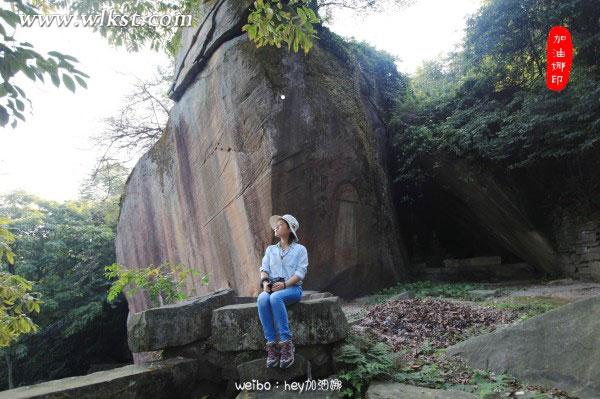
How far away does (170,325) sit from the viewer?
3832 mm

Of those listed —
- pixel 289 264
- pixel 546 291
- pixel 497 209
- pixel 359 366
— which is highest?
pixel 497 209

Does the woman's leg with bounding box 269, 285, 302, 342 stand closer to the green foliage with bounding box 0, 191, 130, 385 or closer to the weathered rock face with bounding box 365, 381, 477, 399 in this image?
the weathered rock face with bounding box 365, 381, 477, 399

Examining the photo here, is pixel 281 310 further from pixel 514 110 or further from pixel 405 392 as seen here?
pixel 514 110

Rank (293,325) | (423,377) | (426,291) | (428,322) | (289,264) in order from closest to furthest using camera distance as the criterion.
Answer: (423,377) < (293,325) < (289,264) < (428,322) < (426,291)

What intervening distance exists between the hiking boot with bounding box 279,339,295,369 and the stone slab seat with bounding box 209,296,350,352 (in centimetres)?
19

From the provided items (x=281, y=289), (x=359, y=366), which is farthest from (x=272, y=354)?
(x=359, y=366)

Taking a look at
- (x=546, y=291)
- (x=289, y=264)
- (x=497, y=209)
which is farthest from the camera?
(x=497, y=209)

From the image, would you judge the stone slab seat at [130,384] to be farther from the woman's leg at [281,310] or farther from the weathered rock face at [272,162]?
the weathered rock face at [272,162]

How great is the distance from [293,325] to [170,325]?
120 centimetres

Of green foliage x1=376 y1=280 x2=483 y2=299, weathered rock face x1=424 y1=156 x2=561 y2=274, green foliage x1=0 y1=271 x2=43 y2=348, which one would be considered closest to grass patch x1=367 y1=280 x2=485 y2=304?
green foliage x1=376 y1=280 x2=483 y2=299

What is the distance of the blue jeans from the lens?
331 cm

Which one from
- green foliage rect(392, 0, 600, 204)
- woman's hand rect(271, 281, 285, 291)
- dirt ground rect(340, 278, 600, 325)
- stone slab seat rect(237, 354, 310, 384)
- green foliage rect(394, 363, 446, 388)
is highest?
green foliage rect(392, 0, 600, 204)

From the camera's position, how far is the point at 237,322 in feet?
12.0

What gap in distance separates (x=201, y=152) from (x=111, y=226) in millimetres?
12433
